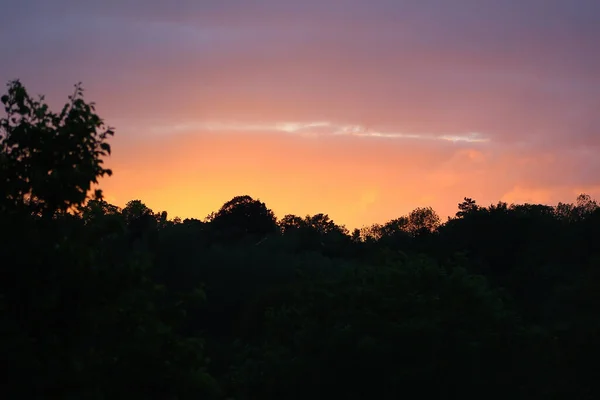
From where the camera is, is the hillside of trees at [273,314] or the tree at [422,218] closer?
the hillside of trees at [273,314]

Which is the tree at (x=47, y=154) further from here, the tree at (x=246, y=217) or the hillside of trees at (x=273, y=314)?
the tree at (x=246, y=217)

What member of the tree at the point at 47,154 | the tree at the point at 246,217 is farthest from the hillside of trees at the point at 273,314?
the tree at the point at 246,217

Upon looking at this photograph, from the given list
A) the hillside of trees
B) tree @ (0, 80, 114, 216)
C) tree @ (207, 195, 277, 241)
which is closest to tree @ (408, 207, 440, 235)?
tree @ (207, 195, 277, 241)

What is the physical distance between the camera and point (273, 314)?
27141 millimetres

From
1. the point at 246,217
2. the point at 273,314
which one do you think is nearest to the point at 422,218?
the point at 246,217

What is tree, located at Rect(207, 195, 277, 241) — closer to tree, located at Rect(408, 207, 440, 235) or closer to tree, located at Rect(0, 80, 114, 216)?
tree, located at Rect(408, 207, 440, 235)

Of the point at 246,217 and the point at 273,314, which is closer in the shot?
the point at 273,314

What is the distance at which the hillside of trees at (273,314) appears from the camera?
11.0 m

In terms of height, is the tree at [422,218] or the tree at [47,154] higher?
the tree at [422,218]

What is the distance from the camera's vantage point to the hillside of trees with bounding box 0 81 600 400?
36.2 feet

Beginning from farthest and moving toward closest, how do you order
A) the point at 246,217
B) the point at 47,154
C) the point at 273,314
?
the point at 246,217
the point at 273,314
the point at 47,154

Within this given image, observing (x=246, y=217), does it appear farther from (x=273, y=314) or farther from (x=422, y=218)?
(x=273, y=314)

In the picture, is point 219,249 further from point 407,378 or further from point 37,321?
point 37,321

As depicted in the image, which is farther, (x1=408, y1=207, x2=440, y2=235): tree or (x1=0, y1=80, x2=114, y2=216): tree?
(x1=408, y1=207, x2=440, y2=235): tree
